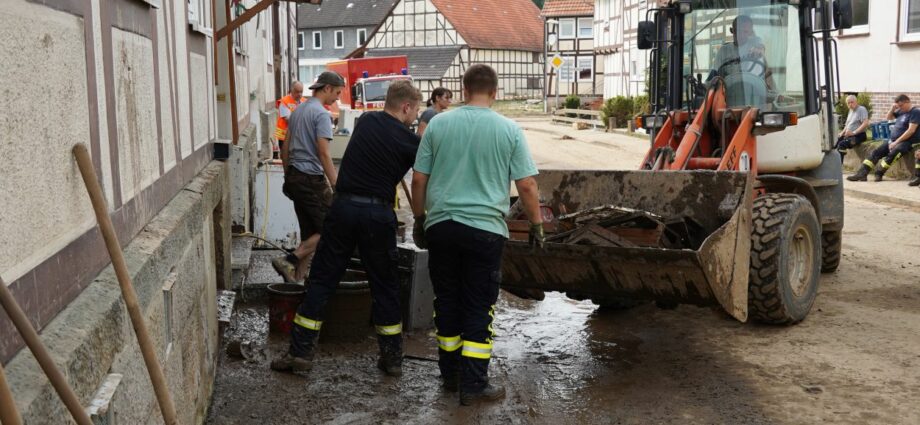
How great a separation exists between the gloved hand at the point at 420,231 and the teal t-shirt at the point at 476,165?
0.43 metres

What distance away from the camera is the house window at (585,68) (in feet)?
190

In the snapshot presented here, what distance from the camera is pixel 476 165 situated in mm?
5465

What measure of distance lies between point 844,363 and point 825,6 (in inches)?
127

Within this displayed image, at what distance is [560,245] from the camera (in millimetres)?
6148

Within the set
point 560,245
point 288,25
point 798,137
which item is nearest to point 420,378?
point 560,245

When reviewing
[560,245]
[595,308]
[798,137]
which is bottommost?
[595,308]

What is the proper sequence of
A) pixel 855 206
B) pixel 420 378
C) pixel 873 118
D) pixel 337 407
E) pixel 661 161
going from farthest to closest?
pixel 873 118
pixel 855 206
pixel 661 161
pixel 420 378
pixel 337 407

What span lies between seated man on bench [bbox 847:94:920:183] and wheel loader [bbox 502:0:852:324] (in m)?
8.63

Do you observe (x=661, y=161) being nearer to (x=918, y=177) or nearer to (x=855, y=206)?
(x=855, y=206)

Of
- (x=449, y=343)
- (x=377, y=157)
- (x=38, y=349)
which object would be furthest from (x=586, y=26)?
(x=38, y=349)

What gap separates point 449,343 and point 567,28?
2164 inches

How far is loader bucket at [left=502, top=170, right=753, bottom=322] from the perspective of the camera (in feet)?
18.9

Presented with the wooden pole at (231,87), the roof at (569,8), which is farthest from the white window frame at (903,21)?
the roof at (569,8)

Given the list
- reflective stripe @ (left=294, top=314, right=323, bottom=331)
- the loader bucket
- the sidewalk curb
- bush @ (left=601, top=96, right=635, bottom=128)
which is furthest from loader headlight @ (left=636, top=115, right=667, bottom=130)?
bush @ (left=601, top=96, right=635, bottom=128)
